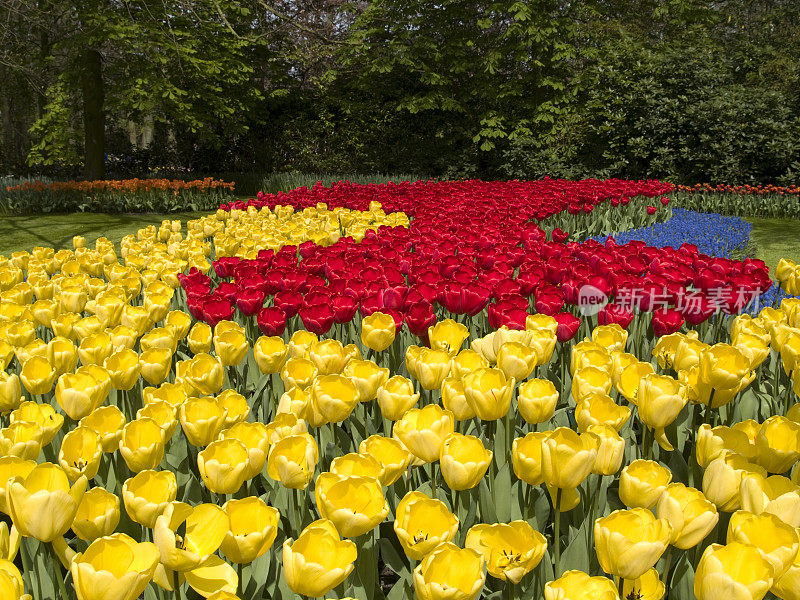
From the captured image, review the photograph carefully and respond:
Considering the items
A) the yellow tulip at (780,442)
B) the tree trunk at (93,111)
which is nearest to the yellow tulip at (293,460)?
the yellow tulip at (780,442)

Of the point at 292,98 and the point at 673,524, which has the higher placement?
the point at 292,98

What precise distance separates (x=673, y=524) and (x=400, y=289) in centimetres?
168

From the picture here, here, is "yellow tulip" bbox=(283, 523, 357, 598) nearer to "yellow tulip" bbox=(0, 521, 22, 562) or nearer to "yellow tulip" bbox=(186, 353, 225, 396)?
Result: "yellow tulip" bbox=(0, 521, 22, 562)

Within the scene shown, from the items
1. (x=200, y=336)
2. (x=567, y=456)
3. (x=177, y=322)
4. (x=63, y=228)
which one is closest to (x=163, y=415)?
(x=200, y=336)

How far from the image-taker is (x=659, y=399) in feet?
5.13

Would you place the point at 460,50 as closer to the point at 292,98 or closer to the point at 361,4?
the point at 292,98

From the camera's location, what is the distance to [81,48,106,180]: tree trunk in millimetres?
15641

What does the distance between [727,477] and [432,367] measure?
835 mm

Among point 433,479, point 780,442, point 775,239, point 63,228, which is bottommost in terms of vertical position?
point 63,228

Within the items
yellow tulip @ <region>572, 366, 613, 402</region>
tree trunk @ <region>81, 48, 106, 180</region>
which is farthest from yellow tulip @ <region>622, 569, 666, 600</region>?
tree trunk @ <region>81, 48, 106, 180</region>

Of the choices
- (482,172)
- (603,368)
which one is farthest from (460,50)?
(603,368)

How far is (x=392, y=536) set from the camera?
65.4 inches

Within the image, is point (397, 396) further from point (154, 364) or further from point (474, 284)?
point (474, 284)

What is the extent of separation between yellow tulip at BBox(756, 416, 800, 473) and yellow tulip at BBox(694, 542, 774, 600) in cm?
52
